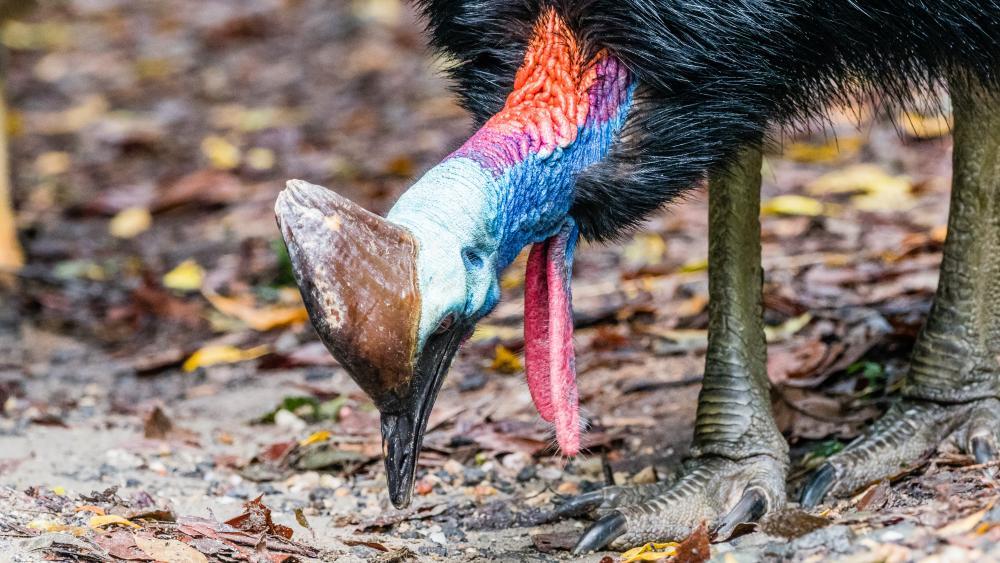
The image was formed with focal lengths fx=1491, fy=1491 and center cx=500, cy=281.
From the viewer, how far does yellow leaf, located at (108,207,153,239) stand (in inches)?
351

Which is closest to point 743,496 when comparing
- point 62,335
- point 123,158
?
point 62,335

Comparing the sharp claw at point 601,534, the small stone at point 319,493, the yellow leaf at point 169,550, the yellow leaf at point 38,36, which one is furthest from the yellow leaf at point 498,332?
the yellow leaf at point 38,36

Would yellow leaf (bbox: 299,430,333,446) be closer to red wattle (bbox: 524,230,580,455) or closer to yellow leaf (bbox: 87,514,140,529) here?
yellow leaf (bbox: 87,514,140,529)

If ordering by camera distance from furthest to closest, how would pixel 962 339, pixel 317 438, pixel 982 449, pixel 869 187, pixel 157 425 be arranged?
pixel 869 187 < pixel 157 425 < pixel 317 438 < pixel 962 339 < pixel 982 449

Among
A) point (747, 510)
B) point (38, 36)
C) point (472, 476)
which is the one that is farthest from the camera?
point (38, 36)

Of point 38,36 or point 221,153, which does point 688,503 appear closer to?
point 221,153

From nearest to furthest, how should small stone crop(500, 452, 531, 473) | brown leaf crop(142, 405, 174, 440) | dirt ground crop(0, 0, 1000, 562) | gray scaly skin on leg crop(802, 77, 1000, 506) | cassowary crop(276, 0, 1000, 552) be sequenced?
cassowary crop(276, 0, 1000, 552) < dirt ground crop(0, 0, 1000, 562) < gray scaly skin on leg crop(802, 77, 1000, 506) < small stone crop(500, 452, 531, 473) < brown leaf crop(142, 405, 174, 440)

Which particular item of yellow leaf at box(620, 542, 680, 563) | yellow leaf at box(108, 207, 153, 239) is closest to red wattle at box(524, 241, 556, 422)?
yellow leaf at box(620, 542, 680, 563)

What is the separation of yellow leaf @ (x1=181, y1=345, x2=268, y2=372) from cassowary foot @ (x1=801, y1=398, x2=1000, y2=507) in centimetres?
295

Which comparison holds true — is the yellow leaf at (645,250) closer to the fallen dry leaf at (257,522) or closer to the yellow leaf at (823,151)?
the yellow leaf at (823,151)

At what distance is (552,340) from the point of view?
12.4 ft

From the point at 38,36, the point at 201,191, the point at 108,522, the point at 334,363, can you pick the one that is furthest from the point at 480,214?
the point at 38,36

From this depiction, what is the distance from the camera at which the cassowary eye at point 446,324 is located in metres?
3.35

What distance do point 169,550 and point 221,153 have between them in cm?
653
